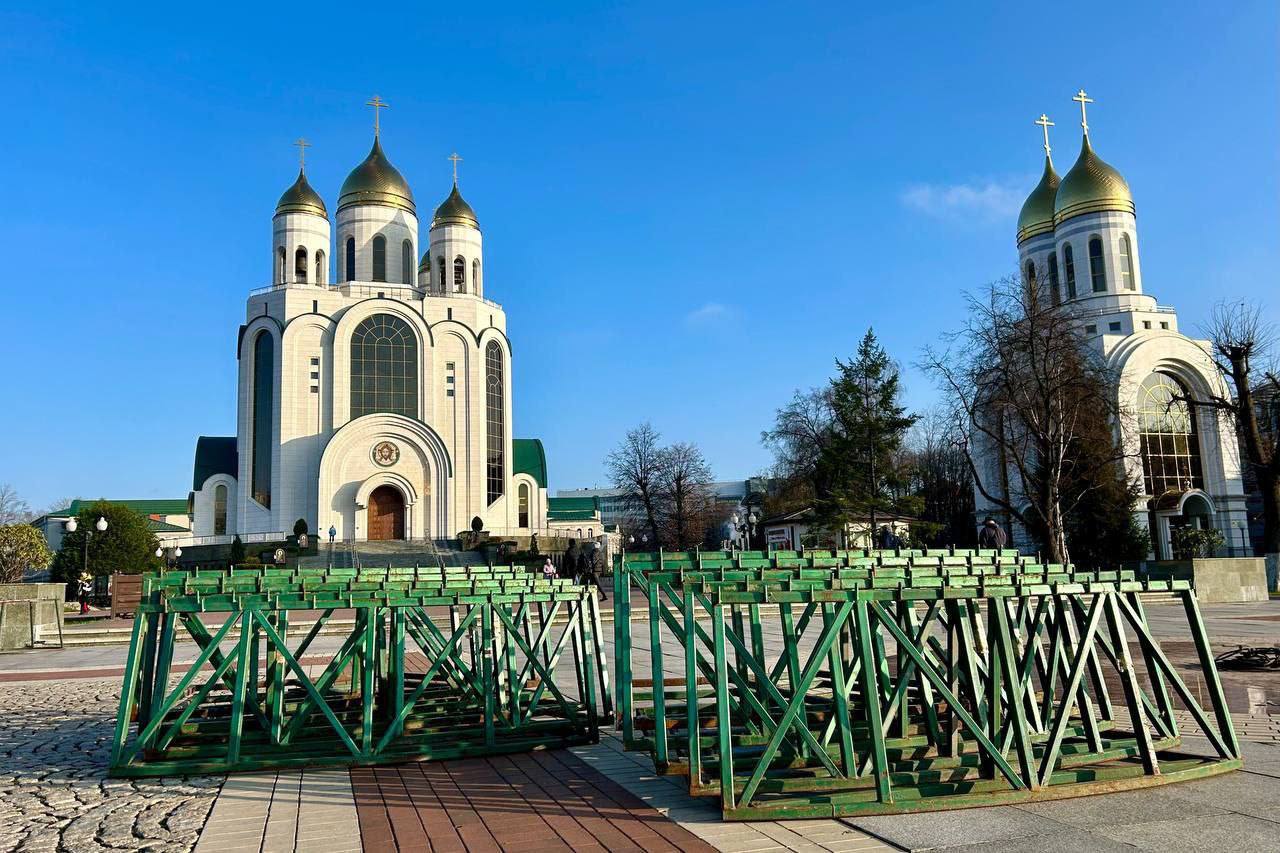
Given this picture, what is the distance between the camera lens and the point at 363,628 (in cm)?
806

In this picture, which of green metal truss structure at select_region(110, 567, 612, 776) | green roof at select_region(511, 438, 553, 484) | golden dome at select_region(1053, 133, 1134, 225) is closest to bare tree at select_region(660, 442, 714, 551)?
green roof at select_region(511, 438, 553, 484)

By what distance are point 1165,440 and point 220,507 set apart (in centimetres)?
4540

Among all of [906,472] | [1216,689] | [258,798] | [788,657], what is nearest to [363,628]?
[258,798]

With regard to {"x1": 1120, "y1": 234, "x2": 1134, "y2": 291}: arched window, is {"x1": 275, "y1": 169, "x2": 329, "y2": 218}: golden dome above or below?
above

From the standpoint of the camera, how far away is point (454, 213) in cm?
5203

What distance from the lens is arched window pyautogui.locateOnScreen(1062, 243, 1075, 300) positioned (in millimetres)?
50156

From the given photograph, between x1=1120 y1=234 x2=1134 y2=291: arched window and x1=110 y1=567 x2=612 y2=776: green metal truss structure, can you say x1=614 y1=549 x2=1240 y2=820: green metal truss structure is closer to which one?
x1=110 y1=567 x2=612 y2=776: green metal truss structure

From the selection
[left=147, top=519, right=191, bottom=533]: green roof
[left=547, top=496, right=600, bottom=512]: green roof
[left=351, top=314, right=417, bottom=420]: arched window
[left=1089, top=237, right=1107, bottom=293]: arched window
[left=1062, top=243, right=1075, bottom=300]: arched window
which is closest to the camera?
[left=351, top=314, right=417, bottom=420]: arched window

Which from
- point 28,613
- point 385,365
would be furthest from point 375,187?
point 28,613

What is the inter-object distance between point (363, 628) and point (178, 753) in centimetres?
164

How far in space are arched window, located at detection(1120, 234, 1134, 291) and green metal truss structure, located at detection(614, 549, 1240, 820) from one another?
46.4 metres

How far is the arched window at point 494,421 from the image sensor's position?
5000 cm

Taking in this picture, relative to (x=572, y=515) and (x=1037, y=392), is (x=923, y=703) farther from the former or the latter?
(x=572, y=515)

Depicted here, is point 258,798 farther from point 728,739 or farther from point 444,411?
point 444,411
